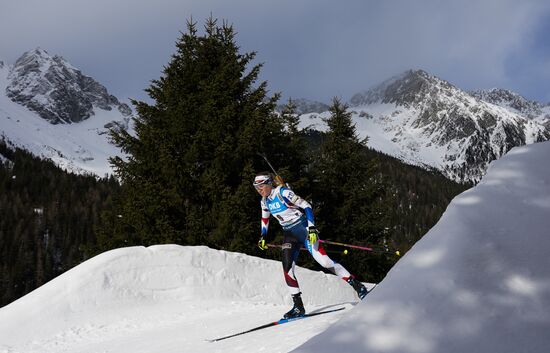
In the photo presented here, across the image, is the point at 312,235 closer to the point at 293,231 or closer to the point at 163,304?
the point at 293,231

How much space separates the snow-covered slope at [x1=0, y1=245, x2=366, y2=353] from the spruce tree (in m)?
3.16

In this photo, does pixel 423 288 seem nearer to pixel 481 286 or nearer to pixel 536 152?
pixel 481 286

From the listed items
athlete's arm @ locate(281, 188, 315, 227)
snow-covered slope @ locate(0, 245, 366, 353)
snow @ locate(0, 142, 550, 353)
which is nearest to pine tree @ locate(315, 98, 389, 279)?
snow-covered slope @ locate(0, 245, 366, 353)

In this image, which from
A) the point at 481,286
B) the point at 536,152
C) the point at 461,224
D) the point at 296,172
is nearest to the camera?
the point at 481,286

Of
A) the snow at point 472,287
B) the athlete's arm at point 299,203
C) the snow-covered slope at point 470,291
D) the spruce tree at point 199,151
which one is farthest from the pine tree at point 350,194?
the snow-covered slope at point 470,291

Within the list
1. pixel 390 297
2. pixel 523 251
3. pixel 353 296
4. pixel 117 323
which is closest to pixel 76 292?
pixel 117 323

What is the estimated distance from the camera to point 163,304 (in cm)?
814

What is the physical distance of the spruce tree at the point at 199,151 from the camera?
12.5 m

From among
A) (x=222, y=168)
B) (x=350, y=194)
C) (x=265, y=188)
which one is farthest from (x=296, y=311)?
(x=350, y=194)

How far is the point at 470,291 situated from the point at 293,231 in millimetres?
5057

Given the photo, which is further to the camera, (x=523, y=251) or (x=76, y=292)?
(x=76, y=292)

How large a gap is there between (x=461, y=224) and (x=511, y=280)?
0.38 m

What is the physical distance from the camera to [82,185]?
101438mm

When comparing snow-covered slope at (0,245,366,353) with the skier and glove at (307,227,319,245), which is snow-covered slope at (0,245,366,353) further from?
glove at (307,227,319,245)
